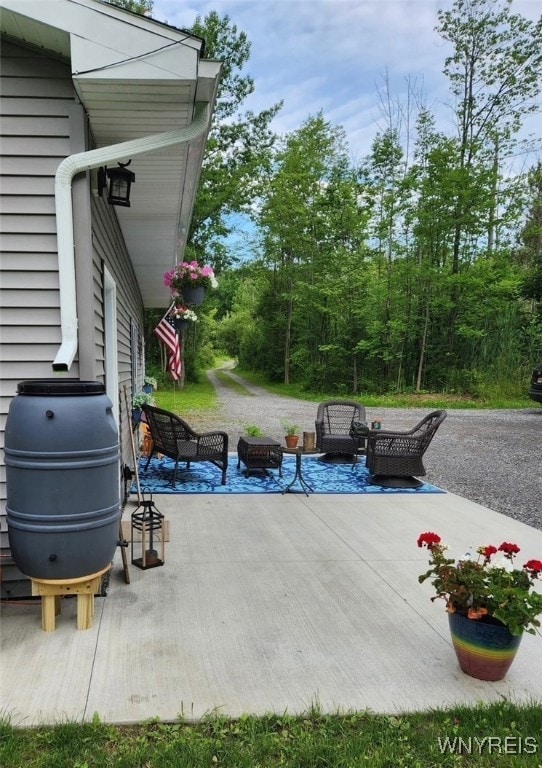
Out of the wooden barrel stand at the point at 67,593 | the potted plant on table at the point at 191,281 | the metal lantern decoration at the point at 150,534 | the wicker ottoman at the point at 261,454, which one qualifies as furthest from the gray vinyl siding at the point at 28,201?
the wicker ottoman at the point at 261,454

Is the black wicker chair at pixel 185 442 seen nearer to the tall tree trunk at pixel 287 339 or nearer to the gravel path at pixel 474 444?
the gravel path at pixel 474 444

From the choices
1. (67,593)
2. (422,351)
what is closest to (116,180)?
(67,593)

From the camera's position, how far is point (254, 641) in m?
2.27

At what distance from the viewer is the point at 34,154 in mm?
2494

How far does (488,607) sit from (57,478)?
181 cm

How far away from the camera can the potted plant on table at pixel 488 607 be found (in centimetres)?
188

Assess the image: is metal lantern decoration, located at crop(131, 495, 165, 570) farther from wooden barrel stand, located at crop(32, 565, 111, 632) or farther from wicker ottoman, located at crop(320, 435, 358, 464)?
wicker ottoman, located at crop(320, 435, 358, 464)

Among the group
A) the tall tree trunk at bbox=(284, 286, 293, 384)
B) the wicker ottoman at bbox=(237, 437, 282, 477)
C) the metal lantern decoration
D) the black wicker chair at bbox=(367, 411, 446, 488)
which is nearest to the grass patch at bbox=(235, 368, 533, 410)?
the tall tree trunk at bbox=(284, 286, 293, 384)

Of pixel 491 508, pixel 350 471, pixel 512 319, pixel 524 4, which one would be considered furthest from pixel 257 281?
pixel 491 508

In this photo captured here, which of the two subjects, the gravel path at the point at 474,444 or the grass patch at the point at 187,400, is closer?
the gravel path at the point at 474,444

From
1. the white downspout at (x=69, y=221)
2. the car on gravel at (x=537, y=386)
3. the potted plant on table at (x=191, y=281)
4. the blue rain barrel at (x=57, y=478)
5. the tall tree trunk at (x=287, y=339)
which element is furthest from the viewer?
the tall tree trunk at (x=287, y=339)

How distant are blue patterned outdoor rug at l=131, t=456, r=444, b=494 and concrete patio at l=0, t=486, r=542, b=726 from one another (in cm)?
139

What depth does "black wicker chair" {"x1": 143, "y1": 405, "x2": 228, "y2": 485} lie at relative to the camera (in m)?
5.14

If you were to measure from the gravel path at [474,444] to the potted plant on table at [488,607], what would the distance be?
2658 millimetres
